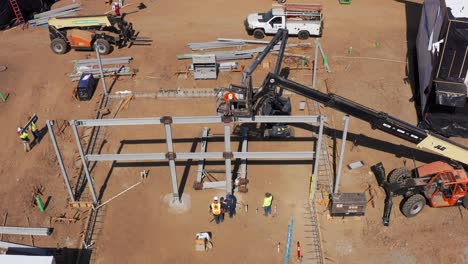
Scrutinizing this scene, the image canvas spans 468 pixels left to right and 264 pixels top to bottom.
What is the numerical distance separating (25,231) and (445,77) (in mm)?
23170

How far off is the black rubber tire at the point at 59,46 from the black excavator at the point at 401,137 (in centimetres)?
1732

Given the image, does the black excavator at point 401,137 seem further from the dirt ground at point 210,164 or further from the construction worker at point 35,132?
the construction worker at point 35,132

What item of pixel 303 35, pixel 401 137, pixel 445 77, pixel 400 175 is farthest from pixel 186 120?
pixel 303 35

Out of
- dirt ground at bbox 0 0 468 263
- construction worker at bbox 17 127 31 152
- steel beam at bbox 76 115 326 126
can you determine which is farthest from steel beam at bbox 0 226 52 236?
construction worker at bbox 17 127 31 152

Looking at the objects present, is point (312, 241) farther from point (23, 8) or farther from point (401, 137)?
point (23, 8)

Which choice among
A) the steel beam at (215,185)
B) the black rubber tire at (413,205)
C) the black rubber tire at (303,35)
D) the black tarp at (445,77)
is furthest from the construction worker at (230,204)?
the black rubber tire at (303,35)

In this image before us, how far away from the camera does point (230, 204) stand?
22.3 metres

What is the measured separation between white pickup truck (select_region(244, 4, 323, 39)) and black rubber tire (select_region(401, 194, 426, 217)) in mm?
16867

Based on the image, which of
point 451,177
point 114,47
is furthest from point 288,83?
point 114,47

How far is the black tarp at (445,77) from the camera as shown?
83.8 feet

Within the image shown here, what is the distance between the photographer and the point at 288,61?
33.6m

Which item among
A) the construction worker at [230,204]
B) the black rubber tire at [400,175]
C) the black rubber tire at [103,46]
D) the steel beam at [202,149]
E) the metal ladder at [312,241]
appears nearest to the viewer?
the metal ladder at [312,241]

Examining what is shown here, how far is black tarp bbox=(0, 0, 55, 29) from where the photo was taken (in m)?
38.7

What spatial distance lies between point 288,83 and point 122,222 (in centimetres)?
1027
